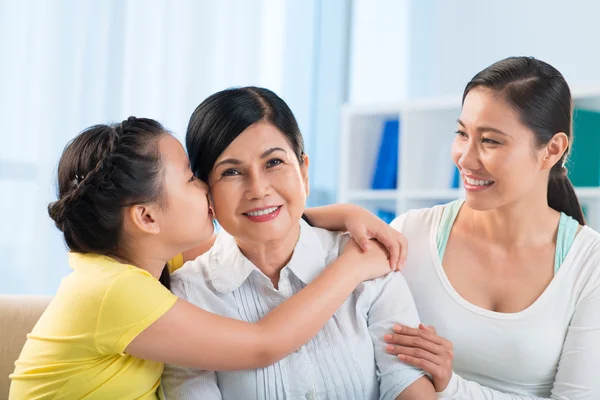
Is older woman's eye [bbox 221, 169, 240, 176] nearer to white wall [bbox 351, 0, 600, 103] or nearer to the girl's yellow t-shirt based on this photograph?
the girl's yellow t-shirt

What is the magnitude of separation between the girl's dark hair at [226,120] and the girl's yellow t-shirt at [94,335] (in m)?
0.30

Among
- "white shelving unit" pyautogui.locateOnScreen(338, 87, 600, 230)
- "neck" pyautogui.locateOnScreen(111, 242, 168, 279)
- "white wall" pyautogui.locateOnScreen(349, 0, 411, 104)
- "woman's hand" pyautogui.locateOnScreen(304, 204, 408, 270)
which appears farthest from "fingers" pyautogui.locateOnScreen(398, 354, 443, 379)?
"white wall" pyautogui.locateOnScreen(349, 0, 411, 104)

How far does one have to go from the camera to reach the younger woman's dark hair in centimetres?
147

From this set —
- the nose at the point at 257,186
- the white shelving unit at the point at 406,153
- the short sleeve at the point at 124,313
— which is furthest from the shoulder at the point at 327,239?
the white shelving unit at the point at 406,153

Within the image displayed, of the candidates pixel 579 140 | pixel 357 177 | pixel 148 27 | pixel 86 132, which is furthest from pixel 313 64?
pixel 86 132

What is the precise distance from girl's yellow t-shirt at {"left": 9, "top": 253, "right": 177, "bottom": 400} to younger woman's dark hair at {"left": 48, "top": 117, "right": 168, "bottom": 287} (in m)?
0.05

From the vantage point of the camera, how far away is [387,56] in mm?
4855

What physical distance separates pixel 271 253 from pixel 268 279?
0.07 meters

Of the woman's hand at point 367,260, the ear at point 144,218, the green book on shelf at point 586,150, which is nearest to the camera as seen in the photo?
the ear at point 144,218

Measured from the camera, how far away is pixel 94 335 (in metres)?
1.39

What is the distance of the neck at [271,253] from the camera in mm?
1691

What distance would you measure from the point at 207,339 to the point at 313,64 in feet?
11.3

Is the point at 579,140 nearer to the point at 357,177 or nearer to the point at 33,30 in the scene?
the point at 357,177

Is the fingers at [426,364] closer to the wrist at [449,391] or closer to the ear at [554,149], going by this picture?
the wrist at [449,391]
